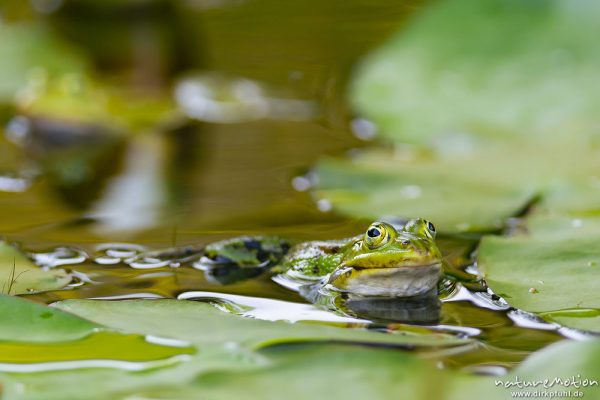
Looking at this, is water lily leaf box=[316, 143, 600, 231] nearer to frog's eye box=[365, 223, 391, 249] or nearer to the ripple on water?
frog's eye box=[365, 223, 391, 249]

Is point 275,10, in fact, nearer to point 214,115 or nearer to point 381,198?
point 214,115

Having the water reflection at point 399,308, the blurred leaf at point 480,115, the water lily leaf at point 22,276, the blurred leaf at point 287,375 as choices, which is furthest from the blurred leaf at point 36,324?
the blurred leaf at point 480,115

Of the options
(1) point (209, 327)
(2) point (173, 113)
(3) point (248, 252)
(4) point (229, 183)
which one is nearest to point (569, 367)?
(1) point (209, 327)

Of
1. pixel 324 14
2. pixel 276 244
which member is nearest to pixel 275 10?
pixel 324 14

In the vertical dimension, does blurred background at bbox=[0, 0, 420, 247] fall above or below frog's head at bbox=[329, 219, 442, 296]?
above

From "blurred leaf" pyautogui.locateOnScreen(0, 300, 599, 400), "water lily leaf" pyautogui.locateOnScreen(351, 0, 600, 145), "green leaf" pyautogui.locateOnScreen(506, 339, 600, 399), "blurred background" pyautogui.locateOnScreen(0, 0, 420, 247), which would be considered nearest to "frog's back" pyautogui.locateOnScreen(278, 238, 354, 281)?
"blurred background" pyautogui.locateOnScreen(0, 0, 420, 247)

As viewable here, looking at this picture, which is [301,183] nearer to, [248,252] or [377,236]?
[248,252]
